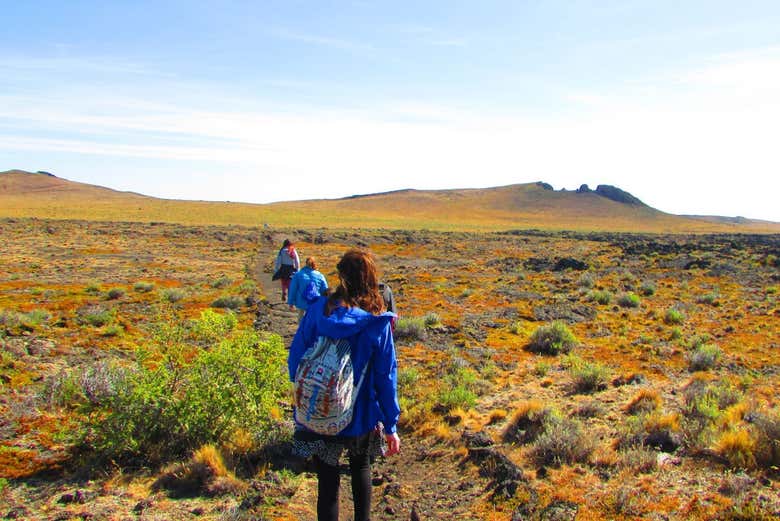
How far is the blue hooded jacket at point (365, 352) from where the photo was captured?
3049 mm

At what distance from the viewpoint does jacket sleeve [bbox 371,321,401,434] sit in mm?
3154

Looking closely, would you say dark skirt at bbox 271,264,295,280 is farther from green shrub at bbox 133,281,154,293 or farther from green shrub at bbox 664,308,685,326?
green shrub at bbox 664,308,685,326

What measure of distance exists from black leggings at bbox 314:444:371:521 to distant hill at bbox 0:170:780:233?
92.5 metres

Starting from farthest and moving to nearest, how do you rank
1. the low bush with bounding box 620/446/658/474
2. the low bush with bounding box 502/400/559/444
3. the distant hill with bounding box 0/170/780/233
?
the distant hill with bounding box 0/170/780/233 → the low bush with bounding box 502/400/559/444 → the low bush with bounding box 620/446/658/474

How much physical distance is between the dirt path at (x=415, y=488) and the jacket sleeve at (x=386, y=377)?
170 cm

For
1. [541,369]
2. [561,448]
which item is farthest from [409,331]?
[561,448]

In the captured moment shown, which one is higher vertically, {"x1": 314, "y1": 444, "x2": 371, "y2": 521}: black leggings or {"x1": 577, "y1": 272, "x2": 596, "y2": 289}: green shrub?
{"x1": 314, "y1": 444, "x2": 371, "y2": 521}: black leggings

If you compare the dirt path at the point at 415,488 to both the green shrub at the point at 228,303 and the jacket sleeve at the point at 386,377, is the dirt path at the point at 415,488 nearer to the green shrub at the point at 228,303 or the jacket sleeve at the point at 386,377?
the jacket sleeve at the point at 386,377

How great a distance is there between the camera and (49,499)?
15.1 ft

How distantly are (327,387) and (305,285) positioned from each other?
4030 mm

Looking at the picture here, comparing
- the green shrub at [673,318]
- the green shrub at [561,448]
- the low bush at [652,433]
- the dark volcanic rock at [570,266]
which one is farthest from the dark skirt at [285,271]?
the dark volcanic rock at [570,266]

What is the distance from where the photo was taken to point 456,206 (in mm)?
146875

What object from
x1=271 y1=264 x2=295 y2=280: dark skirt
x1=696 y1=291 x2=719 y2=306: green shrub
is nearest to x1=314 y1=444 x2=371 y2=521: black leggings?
x1=271 y1=264 x2=295 y2=280: dark skirt

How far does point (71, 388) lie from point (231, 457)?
1835 millimetres
